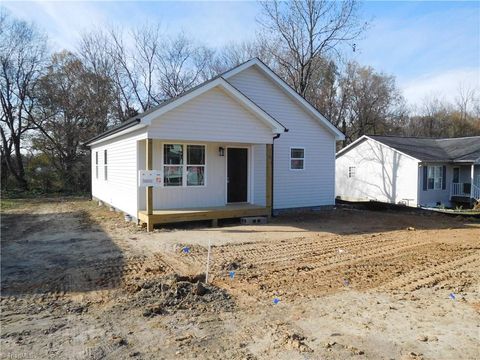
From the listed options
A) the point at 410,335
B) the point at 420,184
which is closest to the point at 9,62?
the point at 420,184

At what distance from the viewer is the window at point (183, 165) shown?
39.6 feet

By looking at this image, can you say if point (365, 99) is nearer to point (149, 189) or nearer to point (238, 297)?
point (149, 189)

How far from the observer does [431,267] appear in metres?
7.09

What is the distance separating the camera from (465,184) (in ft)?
80.5

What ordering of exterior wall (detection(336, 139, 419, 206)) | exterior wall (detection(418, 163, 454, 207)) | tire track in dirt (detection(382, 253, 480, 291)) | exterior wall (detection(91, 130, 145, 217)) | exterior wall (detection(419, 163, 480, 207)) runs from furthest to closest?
1. exterior wall (detection(336, 139, 419, 206))
2. exterior wall (detection(419, 163, 480, 207))
3. exterior wall (detection(418, 163, 454, 207))
4. exterior wall (detection(91, 130, 145, 217))
5. tire track in dirt (detection(382, 253, 480, 291))

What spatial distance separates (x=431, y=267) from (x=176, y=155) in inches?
319

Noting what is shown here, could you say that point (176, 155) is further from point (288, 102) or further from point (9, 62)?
point (9, 62)

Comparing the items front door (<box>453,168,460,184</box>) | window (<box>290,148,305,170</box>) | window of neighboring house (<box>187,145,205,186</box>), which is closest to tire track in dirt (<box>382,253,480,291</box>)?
window of neighboring house (<box>187,145,205,186</box>)

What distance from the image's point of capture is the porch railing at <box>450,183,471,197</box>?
2430 centimetres

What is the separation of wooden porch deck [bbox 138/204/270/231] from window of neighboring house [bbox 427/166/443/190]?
51.4ft

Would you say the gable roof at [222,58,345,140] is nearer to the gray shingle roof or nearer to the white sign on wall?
the white sign on wall

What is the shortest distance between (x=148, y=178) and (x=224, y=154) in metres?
3.48

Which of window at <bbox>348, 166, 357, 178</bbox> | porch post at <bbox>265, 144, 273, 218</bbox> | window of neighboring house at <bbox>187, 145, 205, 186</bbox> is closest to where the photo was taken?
window of neighboring house at <bbox>187, 145, 205, 186</bbox>

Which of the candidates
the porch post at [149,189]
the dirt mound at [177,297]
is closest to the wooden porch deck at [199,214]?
the porch post at [149,189]
